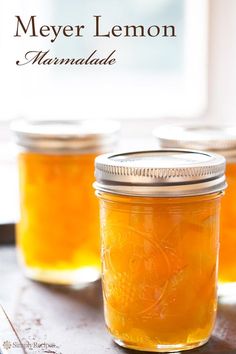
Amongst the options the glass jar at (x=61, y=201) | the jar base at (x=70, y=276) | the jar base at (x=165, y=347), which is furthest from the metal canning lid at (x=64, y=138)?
the jar base at (x=165, y=347)

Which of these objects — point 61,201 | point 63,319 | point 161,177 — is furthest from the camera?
point 61,201

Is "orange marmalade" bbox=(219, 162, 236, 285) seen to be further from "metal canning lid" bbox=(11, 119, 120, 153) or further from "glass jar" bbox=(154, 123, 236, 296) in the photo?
"metal canning lid" bbox=(11, 119, 120, 153)

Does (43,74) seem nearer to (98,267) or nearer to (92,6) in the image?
(92,6)

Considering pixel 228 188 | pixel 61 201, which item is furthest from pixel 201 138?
pixel 61 201

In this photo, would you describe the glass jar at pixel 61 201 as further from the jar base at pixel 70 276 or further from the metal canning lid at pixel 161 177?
the metal canning lid at pixel 161 177

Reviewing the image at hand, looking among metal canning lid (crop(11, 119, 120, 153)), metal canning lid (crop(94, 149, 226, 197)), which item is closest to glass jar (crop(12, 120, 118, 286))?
metal canning lid (crop(11, 119, 120, 153))

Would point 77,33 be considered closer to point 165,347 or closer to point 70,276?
point 70,276

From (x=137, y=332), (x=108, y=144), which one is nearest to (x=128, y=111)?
(x=108, y=144)
